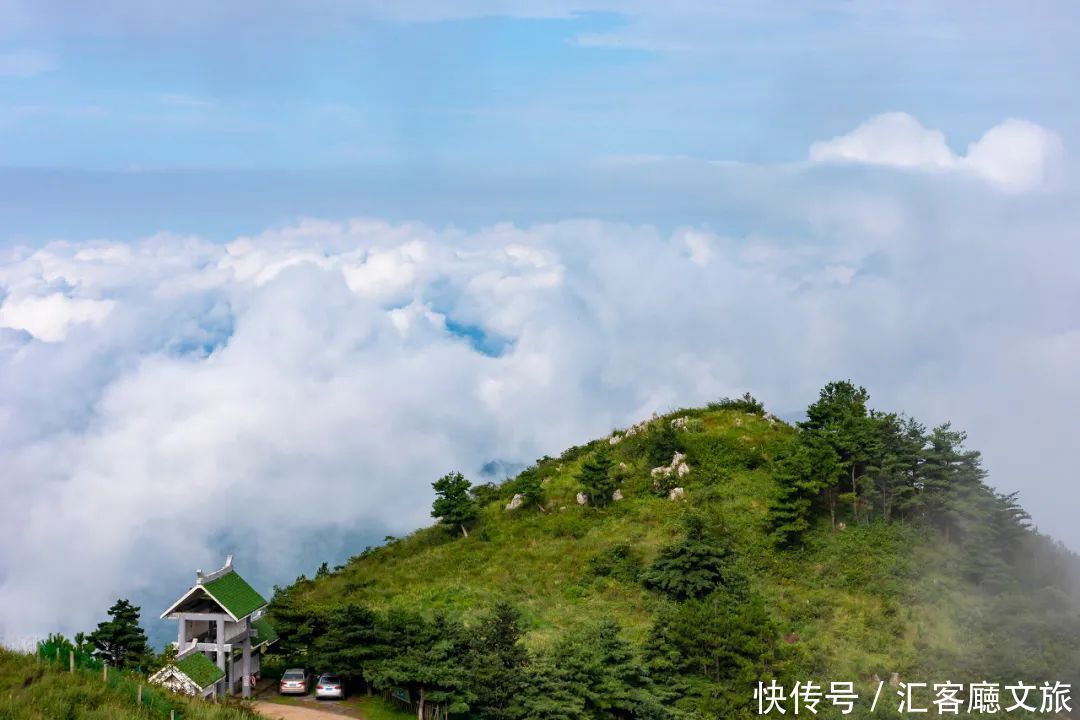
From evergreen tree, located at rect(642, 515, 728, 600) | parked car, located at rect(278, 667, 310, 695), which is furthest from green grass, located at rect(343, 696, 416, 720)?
evergreen tree, located at rect(642, 515, 728, 600)

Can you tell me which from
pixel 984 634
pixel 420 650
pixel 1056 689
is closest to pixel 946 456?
pixel 984 634

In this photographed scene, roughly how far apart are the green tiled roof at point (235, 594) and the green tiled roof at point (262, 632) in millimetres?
1016

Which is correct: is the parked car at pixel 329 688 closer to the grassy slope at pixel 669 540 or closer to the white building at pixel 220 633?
the white building at pixel 220 633

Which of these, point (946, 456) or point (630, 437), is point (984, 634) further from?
point (630, 437)

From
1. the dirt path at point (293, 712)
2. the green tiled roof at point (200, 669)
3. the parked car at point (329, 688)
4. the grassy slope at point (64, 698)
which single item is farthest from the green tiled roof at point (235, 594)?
the grassy slope at point (64, 698)

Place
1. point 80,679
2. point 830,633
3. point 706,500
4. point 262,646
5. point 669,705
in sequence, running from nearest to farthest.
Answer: point 80,679 → point 669,705 → point 262,646 → point 830,633 → point 706,500

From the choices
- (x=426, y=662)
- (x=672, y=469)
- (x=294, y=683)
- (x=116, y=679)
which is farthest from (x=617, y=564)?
(x=116, y=679)

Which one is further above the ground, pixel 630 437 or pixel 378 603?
pixel 630 437

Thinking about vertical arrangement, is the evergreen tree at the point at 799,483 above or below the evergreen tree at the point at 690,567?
above

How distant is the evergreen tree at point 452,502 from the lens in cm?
6200

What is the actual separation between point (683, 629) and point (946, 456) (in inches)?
826

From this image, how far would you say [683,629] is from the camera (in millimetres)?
36094

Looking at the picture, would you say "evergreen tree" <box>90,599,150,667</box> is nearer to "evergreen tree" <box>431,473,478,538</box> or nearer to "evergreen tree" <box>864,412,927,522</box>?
"evergreen tree" <box>431,473,478,538</box>

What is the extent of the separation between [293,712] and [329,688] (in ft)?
6.30
